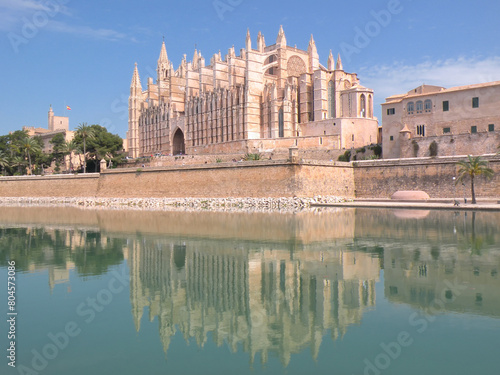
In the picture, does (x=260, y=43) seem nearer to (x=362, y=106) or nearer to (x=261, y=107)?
(x=261, y=107)

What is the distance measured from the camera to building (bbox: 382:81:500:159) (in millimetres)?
31734

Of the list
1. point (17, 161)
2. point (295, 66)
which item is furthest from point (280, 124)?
point (17, 161)

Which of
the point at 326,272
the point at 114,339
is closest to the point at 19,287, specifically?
the point at 114,339

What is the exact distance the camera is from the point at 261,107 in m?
53.1

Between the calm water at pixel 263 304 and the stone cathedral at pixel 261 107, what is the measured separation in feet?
94.7

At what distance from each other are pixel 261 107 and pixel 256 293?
147 feet

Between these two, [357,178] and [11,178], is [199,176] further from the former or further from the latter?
[11,178]

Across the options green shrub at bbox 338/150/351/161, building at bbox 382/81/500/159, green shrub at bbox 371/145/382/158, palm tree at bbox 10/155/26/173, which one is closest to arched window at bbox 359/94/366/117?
green shrub at bbox 338/150/351/161

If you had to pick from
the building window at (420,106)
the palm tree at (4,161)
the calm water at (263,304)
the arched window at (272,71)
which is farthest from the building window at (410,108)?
the palm tree at (4,161)

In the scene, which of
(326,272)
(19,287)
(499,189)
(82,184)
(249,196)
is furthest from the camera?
(82,184)

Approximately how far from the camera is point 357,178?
117 ft

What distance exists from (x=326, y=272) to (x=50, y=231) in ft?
49.5

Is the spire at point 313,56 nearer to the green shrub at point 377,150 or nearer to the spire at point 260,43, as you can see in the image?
the spire at point 260,43

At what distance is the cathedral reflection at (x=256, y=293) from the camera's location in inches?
297
